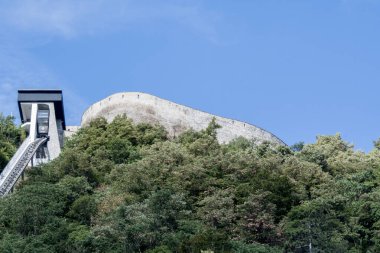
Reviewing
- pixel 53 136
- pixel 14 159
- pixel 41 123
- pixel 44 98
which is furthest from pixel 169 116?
pixel 14 159

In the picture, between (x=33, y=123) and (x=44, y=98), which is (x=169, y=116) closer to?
(x=44, y=98)

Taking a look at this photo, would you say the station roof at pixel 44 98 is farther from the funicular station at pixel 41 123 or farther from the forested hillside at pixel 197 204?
the forested hillside at pixel 197 204

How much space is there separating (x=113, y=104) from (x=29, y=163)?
1130cm

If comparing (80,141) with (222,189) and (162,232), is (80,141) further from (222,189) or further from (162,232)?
(162,232)

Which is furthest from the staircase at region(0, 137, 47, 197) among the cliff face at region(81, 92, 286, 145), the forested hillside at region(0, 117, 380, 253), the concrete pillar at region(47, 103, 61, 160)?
the cliff face at region(81, 92, 286, 145)

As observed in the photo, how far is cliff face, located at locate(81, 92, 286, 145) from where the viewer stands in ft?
201

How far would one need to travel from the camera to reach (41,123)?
61.9m

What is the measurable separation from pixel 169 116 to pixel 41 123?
28.1 ft

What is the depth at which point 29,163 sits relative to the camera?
182 ft

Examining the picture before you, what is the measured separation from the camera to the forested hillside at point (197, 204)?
35.8 m

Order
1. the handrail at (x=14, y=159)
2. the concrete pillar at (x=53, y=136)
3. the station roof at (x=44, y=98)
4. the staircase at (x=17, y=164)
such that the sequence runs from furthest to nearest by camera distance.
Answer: the station roof at (x=44, y=98) < the concrete pillar at (x=53, y=136) < the handrail at (x=14, y=159) < the staircase at (x=17, y=164)

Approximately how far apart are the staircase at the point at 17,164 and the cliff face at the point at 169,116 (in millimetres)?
7614

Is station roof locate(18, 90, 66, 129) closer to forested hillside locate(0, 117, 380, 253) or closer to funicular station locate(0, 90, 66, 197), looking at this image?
funicular station locate(0, 90, 66, 197)

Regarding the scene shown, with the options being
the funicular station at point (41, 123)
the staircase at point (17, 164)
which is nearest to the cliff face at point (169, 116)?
the funicular station at point (41, 123)
